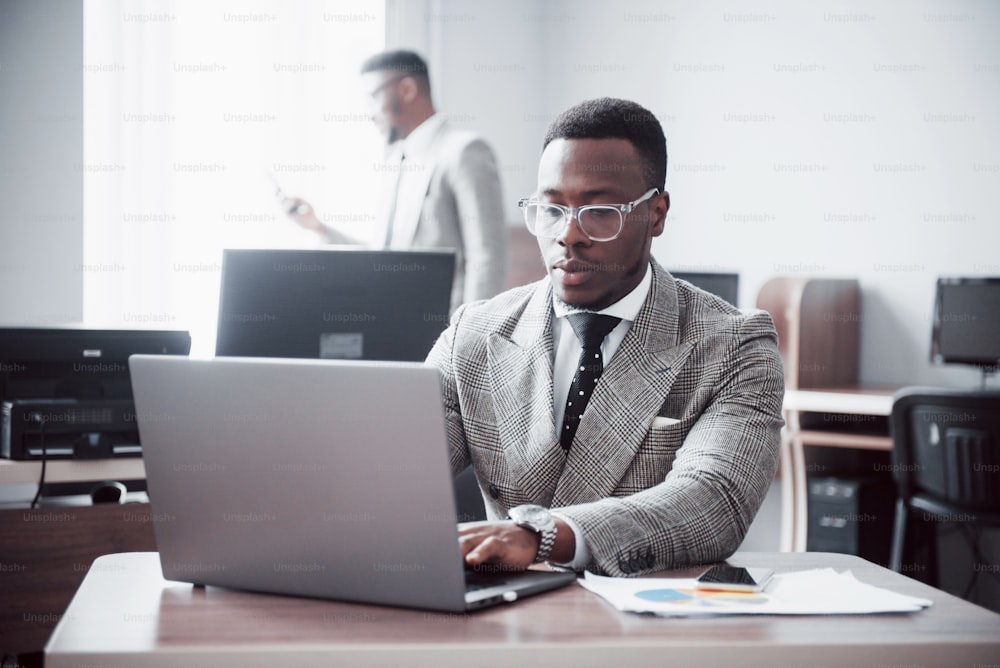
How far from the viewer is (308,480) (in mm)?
1074

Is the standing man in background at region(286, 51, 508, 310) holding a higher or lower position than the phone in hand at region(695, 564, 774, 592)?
higher

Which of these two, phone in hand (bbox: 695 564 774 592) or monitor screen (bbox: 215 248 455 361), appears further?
monitor screen (bbox: 215 248 455 361)

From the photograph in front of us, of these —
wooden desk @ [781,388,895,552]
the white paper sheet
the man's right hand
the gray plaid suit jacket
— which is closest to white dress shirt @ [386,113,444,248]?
the man's right hand

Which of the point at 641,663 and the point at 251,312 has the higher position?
the point at 251,312

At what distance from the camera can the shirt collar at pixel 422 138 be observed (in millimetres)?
3516

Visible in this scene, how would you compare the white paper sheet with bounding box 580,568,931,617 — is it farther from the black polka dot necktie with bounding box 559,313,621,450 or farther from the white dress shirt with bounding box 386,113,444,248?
the white dress shirt with bounding box 386,113,444,248

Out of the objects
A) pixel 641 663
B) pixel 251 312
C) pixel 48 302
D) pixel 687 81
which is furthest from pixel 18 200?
pixel 641 663

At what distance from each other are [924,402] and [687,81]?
2257mm

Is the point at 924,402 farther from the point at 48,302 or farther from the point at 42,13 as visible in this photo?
the point at 42,13

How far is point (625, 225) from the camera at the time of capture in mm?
1630

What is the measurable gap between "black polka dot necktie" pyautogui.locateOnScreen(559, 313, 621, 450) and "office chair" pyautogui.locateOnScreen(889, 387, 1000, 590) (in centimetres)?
166

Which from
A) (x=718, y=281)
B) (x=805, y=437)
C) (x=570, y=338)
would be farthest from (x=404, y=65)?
(x=570, y=338)

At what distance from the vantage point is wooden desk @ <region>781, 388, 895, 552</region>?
3654 millimetres

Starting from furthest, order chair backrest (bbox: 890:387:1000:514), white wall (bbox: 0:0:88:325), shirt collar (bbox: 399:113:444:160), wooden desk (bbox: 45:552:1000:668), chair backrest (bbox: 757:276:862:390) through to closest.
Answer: chair backrest (bbox: 757:276:862:390), white wall (bbox: 0:0:88:325), shirt collar (bbox: 399:113:444:160), chair backrest (bbox: 890:387:1000:514), wooden desk (bbox: 45:552:1000:668)
